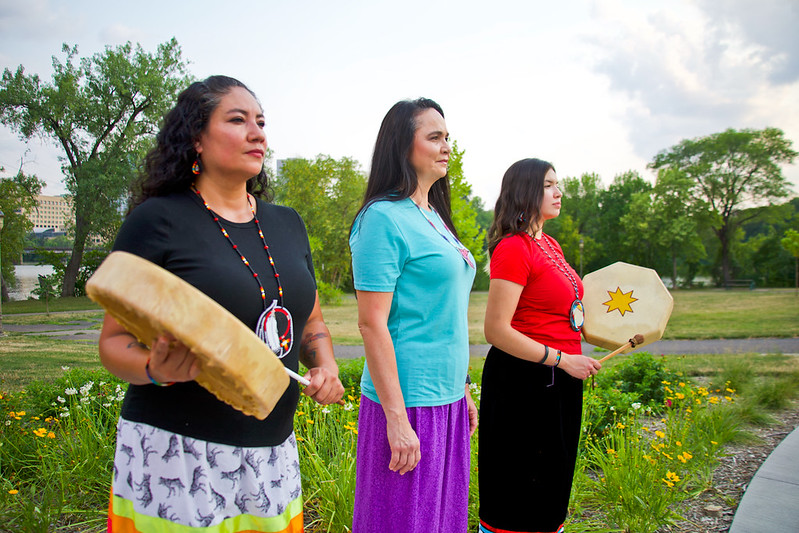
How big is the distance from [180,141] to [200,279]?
434 millimetres

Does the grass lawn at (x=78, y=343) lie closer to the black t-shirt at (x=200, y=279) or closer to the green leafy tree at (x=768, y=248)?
the black t-shirt at (x=200, y=279)

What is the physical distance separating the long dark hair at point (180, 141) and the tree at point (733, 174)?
42.7 metres

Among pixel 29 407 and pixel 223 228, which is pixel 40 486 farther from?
pixel 223 228

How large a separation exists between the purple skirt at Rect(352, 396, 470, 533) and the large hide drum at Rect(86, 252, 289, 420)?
2.46ft

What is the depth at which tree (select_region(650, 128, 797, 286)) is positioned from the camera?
1455 inches

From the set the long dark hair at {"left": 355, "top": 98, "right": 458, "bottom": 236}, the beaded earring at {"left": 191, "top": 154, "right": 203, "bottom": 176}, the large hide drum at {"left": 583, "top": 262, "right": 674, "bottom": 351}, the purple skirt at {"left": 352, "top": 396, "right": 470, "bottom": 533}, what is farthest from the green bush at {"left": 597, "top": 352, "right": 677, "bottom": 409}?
A: the beaded earring at {"left": 191, "top": 154, "right": 203, "bottom": 176}

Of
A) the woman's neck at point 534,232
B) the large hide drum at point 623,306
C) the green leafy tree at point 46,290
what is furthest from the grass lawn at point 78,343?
the large hide drum at point 623,306

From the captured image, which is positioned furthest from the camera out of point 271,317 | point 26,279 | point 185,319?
point 26,279

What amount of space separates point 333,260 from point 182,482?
23666mm

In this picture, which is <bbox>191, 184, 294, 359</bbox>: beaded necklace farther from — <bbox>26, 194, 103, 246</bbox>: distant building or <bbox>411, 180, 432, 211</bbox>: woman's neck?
<bbox>26, 194, 103, 246</bbox>: distant building

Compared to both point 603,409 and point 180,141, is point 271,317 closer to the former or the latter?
point 180,141

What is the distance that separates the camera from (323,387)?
1488mm

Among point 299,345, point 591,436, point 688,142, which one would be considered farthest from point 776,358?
point 688,142

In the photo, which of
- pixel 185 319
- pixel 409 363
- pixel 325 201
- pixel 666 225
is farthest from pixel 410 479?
pixel 666 225
